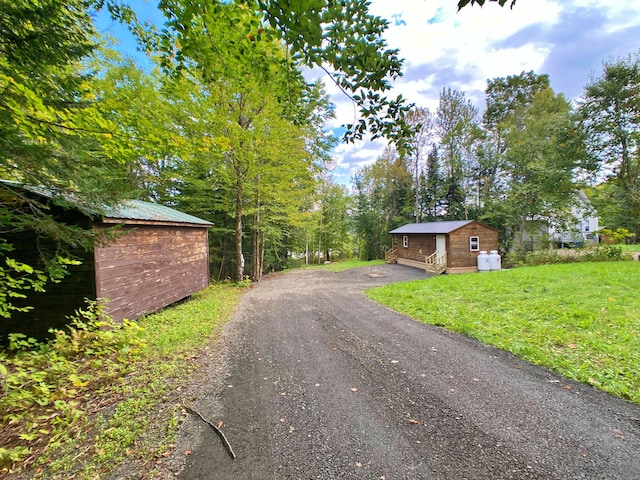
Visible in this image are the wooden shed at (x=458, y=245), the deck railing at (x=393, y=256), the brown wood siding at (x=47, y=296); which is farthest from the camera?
the deck railing at (x=393, y=256)

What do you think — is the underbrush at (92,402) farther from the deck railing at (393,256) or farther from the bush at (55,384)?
the deck railing at (393,256)

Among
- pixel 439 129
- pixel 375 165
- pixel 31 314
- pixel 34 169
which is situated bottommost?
pixel 31 314

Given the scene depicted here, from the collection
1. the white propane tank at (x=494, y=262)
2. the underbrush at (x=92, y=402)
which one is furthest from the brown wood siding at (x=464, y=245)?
the underbrush at (x=92, y=402)

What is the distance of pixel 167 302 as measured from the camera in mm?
6848

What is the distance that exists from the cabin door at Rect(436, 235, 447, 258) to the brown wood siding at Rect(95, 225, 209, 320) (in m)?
13.2

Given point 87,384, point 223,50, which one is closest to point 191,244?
point 87,384

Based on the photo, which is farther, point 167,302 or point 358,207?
point 358,207

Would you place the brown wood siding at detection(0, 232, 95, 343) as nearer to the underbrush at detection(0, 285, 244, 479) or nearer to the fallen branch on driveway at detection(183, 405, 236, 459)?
the underbrush at detection(0, 285, 244, 479)

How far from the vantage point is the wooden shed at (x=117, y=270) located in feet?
14.4

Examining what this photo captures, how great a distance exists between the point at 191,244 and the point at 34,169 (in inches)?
245

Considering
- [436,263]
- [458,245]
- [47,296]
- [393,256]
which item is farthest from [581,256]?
[47,296]

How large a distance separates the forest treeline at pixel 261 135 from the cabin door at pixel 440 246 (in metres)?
6.75

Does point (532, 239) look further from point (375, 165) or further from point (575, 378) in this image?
point (575, 378)

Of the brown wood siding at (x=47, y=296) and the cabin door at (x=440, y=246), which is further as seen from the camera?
the cabin door at (x=440, y=246)
